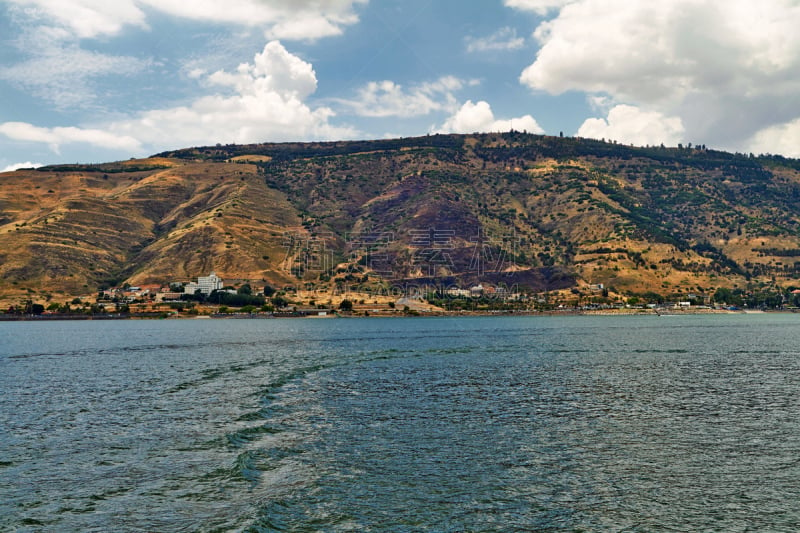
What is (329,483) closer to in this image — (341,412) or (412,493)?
(412,493)

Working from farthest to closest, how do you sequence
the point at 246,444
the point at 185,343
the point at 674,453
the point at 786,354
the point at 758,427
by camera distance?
1. the point at 185,343
2. the point at 786,354
3. the point at 758,427
4. the point at 246,444
5. the point at 674,453

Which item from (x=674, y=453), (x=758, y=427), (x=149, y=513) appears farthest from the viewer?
(x=758, y=427)

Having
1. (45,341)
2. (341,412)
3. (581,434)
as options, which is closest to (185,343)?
(45,341)

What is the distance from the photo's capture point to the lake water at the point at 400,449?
2734 cm

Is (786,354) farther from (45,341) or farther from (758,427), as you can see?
(45,341)

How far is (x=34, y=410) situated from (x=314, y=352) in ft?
177

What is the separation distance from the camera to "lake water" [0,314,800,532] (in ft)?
89.7

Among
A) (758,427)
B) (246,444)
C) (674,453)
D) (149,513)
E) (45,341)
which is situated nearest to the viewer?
(149,513)

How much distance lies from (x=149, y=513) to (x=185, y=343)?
104 metres

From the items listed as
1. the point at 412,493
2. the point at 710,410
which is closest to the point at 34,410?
the point at 412,493

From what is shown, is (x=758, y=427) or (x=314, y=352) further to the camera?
(x=314, y=352)

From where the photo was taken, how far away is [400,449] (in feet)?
126

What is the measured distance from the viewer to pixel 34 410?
51906 millimetres

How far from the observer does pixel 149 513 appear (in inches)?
1071
